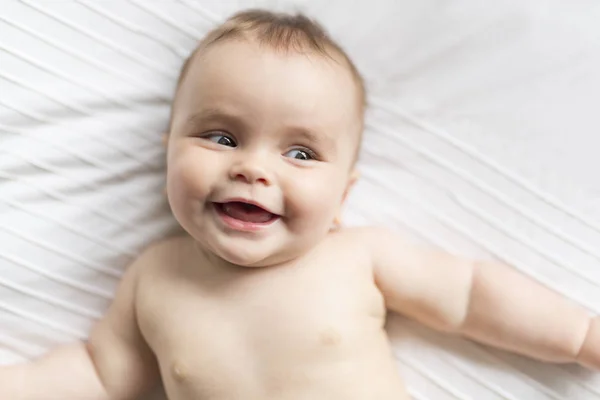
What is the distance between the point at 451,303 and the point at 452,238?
0.34 feet

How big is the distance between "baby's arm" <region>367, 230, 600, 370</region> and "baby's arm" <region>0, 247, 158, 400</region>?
375 millimetres

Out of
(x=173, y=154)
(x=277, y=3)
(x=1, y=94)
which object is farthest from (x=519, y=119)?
(x=1, y=94)

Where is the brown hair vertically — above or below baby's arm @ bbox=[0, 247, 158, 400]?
above

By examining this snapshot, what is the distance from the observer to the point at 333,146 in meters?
0.98

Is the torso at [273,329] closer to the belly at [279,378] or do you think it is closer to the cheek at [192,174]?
the belly at [279,378]

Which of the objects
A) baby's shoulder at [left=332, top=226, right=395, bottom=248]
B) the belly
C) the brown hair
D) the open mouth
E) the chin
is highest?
the brown hair

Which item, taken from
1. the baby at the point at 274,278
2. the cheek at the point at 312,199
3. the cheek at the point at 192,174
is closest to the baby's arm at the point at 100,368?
the baby at the point at 274,278

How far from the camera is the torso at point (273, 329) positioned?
0.98m

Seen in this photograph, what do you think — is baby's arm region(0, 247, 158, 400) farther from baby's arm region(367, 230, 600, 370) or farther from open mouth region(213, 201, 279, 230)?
baby's arm region(367, 230, 600, 370)

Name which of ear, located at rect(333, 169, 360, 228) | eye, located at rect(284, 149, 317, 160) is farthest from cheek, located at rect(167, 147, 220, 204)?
ear, located at rect(333, 169, 360, 228)

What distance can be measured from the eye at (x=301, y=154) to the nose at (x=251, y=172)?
56 millimetres

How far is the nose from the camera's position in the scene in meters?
0.91

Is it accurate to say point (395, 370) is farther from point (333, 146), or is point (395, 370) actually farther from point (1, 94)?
point (1, 94)

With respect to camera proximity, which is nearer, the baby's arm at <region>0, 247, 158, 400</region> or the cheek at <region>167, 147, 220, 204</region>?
the cheek at <region>167, 147, 220, 204</region>
